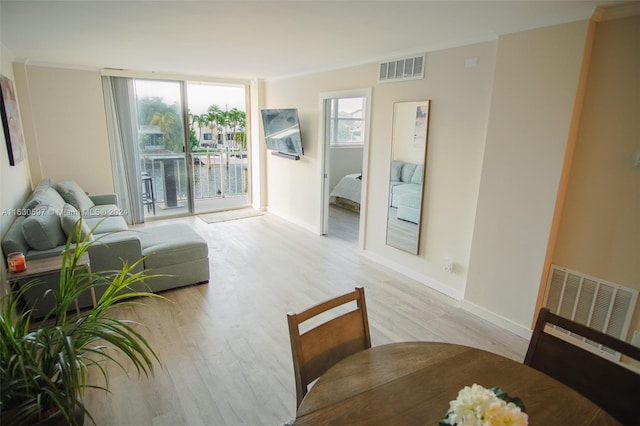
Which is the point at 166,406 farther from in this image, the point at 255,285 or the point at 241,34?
the point at 241,34

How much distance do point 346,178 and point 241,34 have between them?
4.04 meters

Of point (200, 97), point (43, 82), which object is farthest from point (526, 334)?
point (43, 82)

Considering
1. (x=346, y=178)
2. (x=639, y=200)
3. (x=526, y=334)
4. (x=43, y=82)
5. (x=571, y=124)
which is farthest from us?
(x=346, y=178)

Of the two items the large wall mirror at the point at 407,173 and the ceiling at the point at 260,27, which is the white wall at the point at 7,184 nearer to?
the ceiling at the point at 260,27

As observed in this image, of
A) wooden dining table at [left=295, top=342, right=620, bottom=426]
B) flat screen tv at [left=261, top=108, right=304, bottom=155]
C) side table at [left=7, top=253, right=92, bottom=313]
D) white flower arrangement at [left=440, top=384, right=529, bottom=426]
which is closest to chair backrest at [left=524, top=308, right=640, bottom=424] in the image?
wooden dining table at [left=295, top=342, right=620, bottom=426]

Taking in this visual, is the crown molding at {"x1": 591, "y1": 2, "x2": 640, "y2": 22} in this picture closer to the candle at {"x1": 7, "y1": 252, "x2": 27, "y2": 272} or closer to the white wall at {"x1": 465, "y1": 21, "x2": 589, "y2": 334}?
the white wall at {"x1": 465, "y1": 21, "x2": 589, "y2": 334}

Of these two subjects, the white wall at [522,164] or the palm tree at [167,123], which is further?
the palm tree at [167,123]

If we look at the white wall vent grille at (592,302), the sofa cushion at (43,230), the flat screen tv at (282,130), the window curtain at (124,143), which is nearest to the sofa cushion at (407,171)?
the white wall vent grille at (592,302)

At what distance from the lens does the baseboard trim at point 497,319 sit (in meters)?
2.81

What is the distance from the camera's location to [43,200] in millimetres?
3279

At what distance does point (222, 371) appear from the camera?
2.35m

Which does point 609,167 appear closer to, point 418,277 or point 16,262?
point 418,277

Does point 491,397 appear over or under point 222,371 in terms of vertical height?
over

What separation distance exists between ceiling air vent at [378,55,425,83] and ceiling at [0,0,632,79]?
0.09 m
